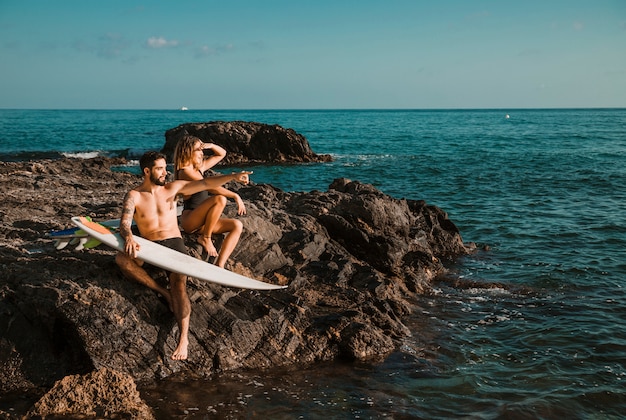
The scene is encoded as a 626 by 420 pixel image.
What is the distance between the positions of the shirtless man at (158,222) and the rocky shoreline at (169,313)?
10.5 inches

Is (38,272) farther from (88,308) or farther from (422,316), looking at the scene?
(422,316)

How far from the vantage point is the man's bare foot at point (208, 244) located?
877cm

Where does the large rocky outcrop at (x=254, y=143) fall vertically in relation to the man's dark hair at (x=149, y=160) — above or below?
below

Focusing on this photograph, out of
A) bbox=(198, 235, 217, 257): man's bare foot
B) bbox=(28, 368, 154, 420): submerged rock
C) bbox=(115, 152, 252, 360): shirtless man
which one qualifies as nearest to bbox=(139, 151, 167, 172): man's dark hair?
bbox=(115, 152, 252, 360): shirtless man

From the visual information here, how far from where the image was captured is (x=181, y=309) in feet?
→ 24.4

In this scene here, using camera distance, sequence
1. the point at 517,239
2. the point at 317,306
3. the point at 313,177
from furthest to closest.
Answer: the point at 313,177 < the point at 517,239 < the point at 317,306

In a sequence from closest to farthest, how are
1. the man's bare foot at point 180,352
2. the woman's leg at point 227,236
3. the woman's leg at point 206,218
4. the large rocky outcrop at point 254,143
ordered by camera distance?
the man's bare foot at point 180,352 → the woman's leg at point 227,236 → the woman's leg at point 206,218 → the large rocky outcrop at point 254,143

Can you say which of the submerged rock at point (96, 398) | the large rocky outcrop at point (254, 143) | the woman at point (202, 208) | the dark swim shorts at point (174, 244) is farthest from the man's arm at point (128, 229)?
the large rocky outcrop at point (254, 143)

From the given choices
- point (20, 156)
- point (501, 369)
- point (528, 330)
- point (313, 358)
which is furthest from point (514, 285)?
point (20, 156)

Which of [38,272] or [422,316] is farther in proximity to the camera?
[422,316]

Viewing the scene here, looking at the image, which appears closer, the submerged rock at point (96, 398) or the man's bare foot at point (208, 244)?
the submerged rock at point (96, 398)

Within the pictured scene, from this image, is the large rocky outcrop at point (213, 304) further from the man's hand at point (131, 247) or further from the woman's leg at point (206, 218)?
the man's hand at point (131, 247)

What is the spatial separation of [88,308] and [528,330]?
737cm

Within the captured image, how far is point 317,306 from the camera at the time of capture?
32.1ft
